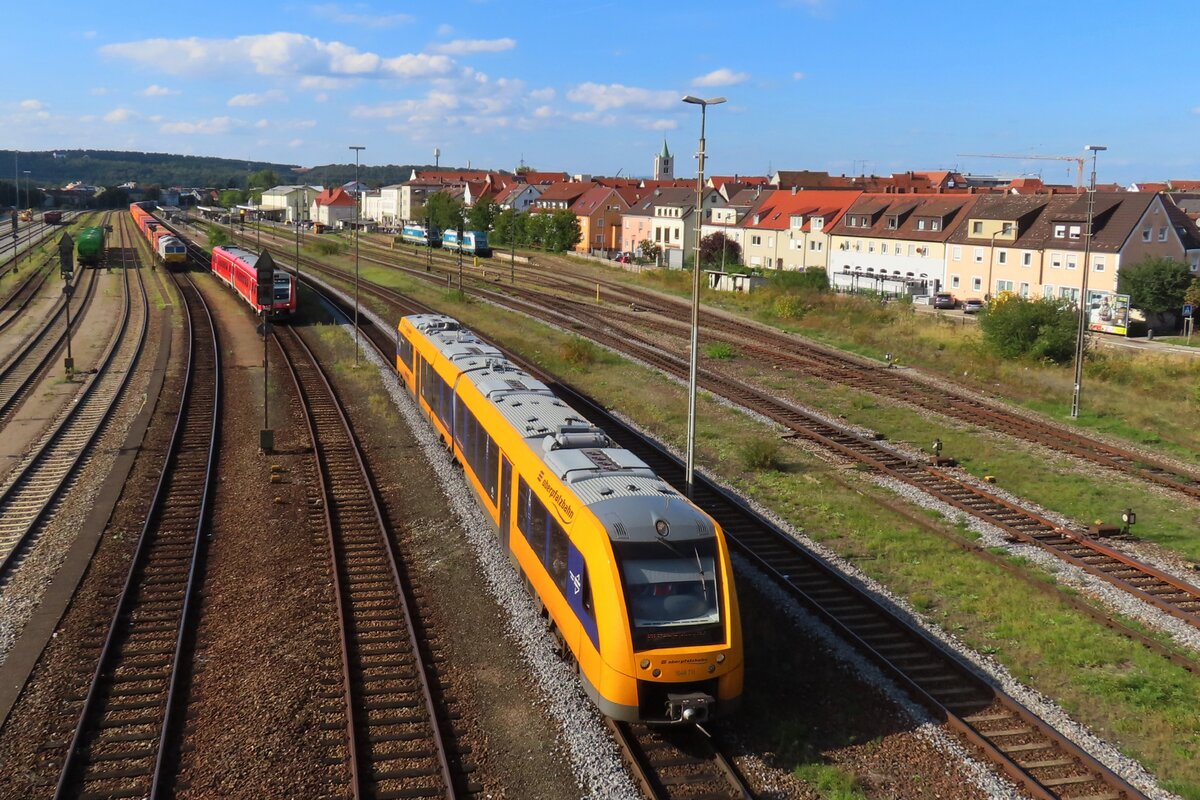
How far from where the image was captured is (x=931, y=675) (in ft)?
43.0

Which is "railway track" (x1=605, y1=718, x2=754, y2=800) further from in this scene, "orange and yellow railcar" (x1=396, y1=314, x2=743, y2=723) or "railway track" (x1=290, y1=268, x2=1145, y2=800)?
"orange and yellow railcar" (x1=396, y1=314, x2=743, y2=723)

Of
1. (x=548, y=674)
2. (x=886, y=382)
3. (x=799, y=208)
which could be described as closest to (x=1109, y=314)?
(x=886, y=382)

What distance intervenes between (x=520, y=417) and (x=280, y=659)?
5230mm

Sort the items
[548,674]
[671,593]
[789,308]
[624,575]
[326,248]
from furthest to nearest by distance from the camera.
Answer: [326,248]
[789,308]
[548,674]
[671,593]
[624,575]

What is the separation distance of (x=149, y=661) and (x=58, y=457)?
1217 centimetres

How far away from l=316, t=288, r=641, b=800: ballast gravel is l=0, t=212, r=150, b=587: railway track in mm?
7539

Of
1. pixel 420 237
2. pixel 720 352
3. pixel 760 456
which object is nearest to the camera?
pixel 760 456

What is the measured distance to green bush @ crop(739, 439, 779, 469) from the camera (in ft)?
74.5

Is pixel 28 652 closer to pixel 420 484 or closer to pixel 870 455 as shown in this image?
pixel 420 484

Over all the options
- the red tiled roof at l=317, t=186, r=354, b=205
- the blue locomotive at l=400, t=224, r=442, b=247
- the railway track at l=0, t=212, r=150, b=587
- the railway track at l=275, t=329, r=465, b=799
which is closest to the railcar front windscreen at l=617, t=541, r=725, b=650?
the railway track at l=275, t=329, r=465, b=799

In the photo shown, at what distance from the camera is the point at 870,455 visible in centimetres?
2419

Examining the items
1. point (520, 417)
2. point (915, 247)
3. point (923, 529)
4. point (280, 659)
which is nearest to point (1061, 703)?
point (923, 529)

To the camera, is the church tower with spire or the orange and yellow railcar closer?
the orange and yellow railcar

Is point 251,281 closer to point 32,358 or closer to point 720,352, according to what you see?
point 32,358
